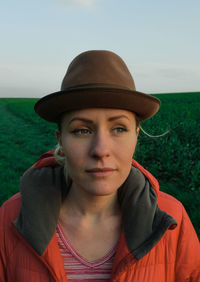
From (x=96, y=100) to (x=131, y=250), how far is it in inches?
37.7

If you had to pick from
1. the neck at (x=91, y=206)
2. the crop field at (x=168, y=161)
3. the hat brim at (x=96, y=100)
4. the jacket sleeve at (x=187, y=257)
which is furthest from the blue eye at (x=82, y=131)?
the crop field at (x=168, y=161)

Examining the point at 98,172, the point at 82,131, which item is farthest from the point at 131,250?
the point at 82,131

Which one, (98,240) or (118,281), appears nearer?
(118,281)

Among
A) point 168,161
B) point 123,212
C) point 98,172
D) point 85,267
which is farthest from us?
point 168,161

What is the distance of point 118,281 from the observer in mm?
1706

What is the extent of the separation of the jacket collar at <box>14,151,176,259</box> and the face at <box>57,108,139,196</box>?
0.27 metres

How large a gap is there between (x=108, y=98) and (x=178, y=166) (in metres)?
4.82

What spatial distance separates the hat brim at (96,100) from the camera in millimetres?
1554

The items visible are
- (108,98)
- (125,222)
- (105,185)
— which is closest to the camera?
(108,98)

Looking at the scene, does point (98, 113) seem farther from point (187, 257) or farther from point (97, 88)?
point (187, 257)

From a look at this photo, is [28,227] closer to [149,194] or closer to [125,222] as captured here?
[125,222]

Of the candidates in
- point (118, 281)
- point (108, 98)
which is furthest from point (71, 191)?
point (108, 98)

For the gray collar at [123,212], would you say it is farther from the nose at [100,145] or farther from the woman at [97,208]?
the nose at [100,145]

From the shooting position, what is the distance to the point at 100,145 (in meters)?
1.61
